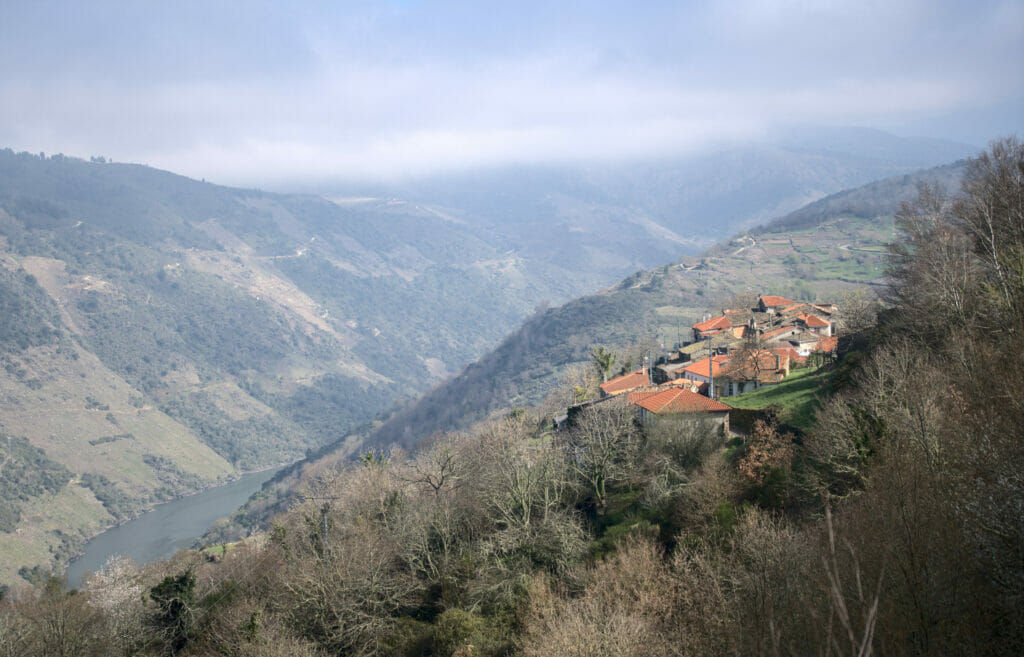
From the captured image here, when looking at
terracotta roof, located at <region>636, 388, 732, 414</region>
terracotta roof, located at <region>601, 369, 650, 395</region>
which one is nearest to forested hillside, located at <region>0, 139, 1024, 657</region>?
terracotta roof, located at <region>636, 388, 732, 414</region>

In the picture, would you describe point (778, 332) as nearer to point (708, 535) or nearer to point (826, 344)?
point (826, 344)

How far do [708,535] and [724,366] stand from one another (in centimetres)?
3050

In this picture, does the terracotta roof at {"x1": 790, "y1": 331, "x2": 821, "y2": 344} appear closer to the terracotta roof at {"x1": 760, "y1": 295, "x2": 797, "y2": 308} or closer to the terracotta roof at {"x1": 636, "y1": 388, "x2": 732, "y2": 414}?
the terracotta roof at {"x1": 636, "y1": 388, "x2": 732, "y2": 414}

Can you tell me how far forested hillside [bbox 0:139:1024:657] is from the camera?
527 inches

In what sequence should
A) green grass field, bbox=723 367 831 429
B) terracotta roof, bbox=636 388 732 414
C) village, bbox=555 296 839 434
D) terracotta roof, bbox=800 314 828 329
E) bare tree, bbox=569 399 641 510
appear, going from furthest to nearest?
terracotta roof, bbox=800 314 828 329, village, bbox=555 296 839 434, terracotta roof, bbox=636 388 732 414, bare tree, bbox=569 399 641 510, green grass field, bbox=723 367 831 429

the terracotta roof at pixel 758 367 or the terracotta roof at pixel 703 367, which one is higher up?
the terracotta roof at pixel 758 367

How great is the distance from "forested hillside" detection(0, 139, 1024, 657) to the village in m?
2.39

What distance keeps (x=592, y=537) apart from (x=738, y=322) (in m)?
54.7

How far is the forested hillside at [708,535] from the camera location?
13398mm

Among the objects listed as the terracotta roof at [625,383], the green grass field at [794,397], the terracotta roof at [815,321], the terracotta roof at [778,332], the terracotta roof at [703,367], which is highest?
the terracotta roof at [815,321]

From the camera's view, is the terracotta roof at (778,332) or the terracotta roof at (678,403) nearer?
the terracotta roof at (678,403)

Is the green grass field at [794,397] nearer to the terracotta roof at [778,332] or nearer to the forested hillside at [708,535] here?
the forested hillside at [708,535]

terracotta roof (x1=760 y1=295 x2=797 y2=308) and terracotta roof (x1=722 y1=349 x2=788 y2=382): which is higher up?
terracotta roof (x1=760 y1=295 x2=797 y2=308)

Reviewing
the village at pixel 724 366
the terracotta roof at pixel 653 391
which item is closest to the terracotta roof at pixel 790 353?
the village at pixel 724 366
